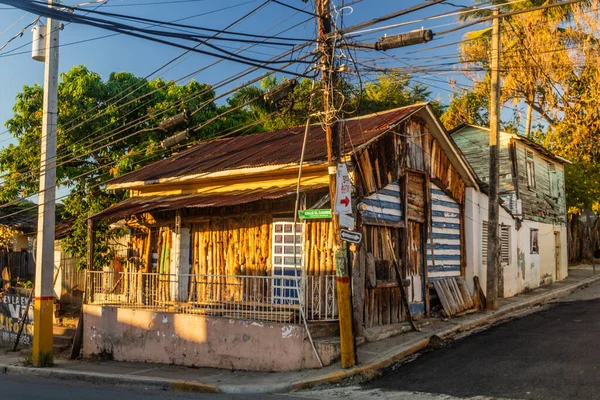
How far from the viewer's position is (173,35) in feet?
33.6

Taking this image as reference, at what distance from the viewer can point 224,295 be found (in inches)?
539

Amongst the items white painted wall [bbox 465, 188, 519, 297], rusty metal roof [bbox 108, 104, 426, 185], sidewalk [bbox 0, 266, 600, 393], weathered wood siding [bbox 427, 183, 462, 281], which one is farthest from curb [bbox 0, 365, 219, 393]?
white painted wall [bbox 465, 188, 519, 297]

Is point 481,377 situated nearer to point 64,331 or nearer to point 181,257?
point 181,257

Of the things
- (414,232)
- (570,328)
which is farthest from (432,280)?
(570,328)

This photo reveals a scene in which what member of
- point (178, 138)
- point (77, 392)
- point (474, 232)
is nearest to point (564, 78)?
point (474, 232)

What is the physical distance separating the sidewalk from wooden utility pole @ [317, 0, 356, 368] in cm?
56

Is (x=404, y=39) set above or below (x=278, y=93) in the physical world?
above

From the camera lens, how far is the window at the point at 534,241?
22125 millimetres

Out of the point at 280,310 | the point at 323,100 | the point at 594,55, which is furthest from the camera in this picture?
the point at 594,55

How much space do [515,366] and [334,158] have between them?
178 inches

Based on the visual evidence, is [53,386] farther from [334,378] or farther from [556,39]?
[556,39]

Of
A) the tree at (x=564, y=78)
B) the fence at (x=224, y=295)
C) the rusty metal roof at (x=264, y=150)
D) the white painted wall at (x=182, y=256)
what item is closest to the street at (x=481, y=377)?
the fence at (x=224, y=295)

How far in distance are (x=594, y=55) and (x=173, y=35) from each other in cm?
Result: 2586

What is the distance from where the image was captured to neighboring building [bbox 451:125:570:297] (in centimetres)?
1803
